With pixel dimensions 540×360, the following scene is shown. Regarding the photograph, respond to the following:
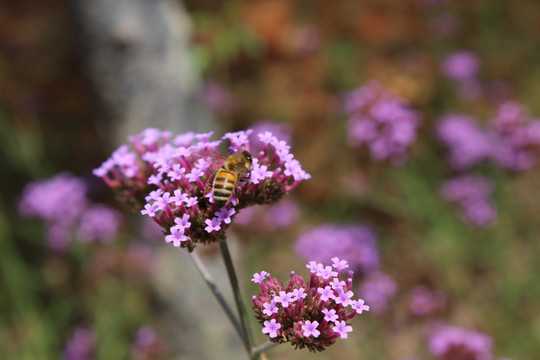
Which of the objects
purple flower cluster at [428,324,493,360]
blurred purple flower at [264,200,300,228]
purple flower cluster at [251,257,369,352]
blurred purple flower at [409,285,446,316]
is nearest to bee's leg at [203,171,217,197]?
purple flower cluster at [251,257,369,352]

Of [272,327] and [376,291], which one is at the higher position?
[376,291]

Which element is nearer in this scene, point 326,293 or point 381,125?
point 326,293

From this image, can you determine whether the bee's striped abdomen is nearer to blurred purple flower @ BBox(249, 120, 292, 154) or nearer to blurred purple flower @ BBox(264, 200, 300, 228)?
blurred purple flower @ BBox(249, 120, 292, 154)

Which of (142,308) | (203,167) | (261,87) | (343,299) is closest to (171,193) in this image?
(203,167)

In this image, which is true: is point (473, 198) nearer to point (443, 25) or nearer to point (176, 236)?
point (443, 25)

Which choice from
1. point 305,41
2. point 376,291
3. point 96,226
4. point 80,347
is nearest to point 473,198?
A: point 376,291

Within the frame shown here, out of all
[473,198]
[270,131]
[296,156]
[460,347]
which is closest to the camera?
[460,347]
